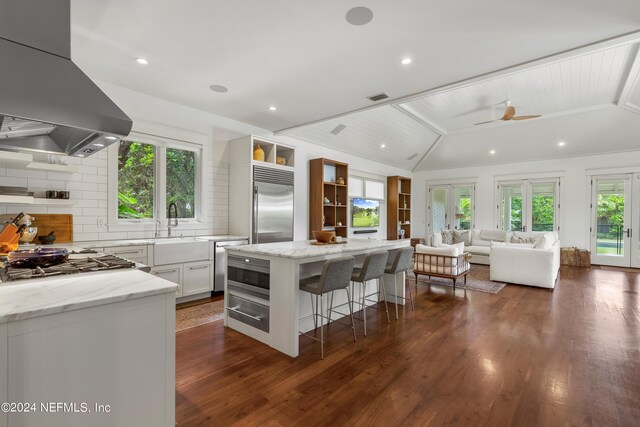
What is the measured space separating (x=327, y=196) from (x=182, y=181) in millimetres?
3242

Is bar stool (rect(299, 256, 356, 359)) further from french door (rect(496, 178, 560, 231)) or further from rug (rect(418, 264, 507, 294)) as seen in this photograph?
french door (rect(496, 178, 560, 231))

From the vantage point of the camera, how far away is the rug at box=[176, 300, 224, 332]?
3.53 metres

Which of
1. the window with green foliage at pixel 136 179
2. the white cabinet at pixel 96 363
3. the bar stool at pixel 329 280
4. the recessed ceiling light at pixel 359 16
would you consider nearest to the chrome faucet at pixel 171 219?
the window with green foliage at pixel 136 179

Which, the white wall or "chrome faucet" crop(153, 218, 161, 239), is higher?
the white wall

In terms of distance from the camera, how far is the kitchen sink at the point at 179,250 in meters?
3.92

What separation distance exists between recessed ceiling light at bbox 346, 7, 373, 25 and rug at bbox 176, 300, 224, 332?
3445 millimetres

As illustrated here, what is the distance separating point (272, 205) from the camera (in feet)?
17.5

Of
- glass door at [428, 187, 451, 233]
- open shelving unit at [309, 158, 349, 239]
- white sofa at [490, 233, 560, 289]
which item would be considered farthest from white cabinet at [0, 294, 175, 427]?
glass door at [428, 187, 451, 233]

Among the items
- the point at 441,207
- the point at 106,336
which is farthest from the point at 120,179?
the point at 441,207

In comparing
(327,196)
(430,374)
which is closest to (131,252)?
(430,374)

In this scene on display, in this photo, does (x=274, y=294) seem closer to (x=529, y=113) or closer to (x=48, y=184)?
(x=48, y=184)

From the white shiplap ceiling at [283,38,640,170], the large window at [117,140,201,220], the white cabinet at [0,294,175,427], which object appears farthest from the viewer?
the white shiplap ceiling at [283,38,640,170]

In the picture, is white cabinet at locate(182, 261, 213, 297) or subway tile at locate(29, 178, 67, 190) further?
white cabinet at locate(182, 261, 213, 297)

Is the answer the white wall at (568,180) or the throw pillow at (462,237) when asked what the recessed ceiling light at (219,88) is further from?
the white wall at (568,180)
